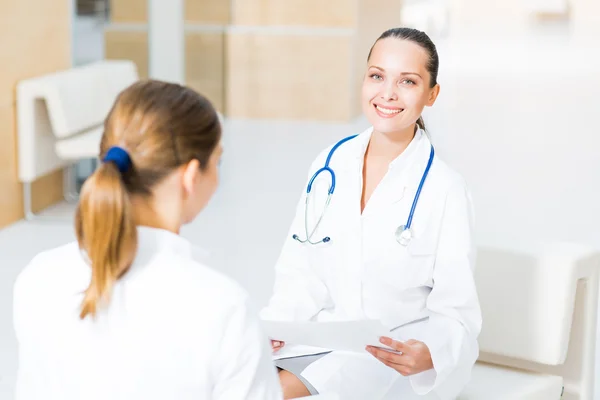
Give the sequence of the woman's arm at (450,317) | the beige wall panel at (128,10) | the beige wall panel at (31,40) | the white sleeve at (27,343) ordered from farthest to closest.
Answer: the beige wall panel at (128,10) → the beige wall panel at (31,40) → the woman's arm at (450,317) → the white sleeve at (27,343)

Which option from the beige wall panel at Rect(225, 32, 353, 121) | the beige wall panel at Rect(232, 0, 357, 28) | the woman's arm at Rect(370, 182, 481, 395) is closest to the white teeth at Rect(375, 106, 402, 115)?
the woman's arm at Rect(370, 182, 481, 395)

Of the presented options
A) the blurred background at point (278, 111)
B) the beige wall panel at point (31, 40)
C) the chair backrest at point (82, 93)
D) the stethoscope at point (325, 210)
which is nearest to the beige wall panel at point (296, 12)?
the blurred background at point (278, 111)

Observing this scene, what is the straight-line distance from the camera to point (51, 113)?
232 inches

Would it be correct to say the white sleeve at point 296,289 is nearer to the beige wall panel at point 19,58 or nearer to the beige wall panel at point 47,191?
the beige wall panel at point 19,58

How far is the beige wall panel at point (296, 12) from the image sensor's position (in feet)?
32.0

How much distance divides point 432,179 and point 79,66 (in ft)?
16.9

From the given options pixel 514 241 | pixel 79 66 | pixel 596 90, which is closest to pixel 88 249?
pixel 514 241

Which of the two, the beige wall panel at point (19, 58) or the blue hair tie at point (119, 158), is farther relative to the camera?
the beige wall panel at point (19, 58)

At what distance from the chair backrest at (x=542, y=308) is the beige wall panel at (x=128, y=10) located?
6233 millimetres

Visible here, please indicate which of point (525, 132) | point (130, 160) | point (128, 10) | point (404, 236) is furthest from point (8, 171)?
point (525, 132)

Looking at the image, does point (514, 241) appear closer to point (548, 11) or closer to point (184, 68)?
point (184, 68)

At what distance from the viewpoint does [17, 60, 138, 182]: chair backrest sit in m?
5.86

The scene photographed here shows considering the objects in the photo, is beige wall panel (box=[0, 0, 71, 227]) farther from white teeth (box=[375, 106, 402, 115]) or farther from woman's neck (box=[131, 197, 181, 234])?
woman's neck (box=[131, 197, 181, 234])

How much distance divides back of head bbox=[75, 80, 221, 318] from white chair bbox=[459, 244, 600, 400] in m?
1.13
